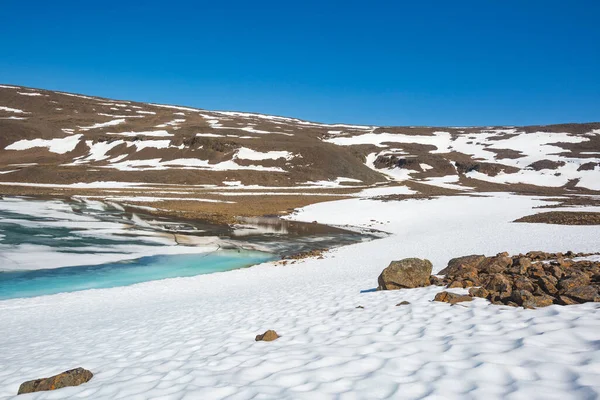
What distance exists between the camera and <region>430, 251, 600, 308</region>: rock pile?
253 inches

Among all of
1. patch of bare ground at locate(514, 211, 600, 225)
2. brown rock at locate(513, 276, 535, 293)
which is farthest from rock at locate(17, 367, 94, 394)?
patch of bare ground at locate(514, 211, 600, 225)

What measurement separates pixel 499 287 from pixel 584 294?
55.2 inches

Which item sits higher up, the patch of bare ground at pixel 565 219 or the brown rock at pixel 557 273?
the brown rock at pixel 557 273

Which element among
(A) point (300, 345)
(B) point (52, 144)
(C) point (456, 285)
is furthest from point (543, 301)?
(B) point (52, 144)

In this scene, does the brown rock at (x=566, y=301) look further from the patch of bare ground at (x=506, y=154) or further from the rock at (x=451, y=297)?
the patch of bare ground at (x=506, y=154)

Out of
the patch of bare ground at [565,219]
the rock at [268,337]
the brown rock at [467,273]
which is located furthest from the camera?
the patch of bare ground at [565,219]

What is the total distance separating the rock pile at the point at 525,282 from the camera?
6.42 m

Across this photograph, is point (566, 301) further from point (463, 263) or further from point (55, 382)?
point (55, 382)

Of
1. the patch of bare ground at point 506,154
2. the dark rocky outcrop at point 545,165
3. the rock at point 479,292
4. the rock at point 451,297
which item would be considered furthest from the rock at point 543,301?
the patch of bare ground at point 506,154

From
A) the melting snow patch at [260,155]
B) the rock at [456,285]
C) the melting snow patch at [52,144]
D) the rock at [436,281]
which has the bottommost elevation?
the rock at [436,281]

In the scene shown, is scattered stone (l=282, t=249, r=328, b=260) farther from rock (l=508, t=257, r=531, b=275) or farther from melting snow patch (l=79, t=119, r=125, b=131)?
melting snow patch (l=79, t=119, r=125, b=131)

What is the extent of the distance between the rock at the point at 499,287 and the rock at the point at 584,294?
3.03 ft

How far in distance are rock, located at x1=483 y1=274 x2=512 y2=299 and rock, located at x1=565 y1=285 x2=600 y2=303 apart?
0.92 meters

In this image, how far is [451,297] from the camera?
7672mm
